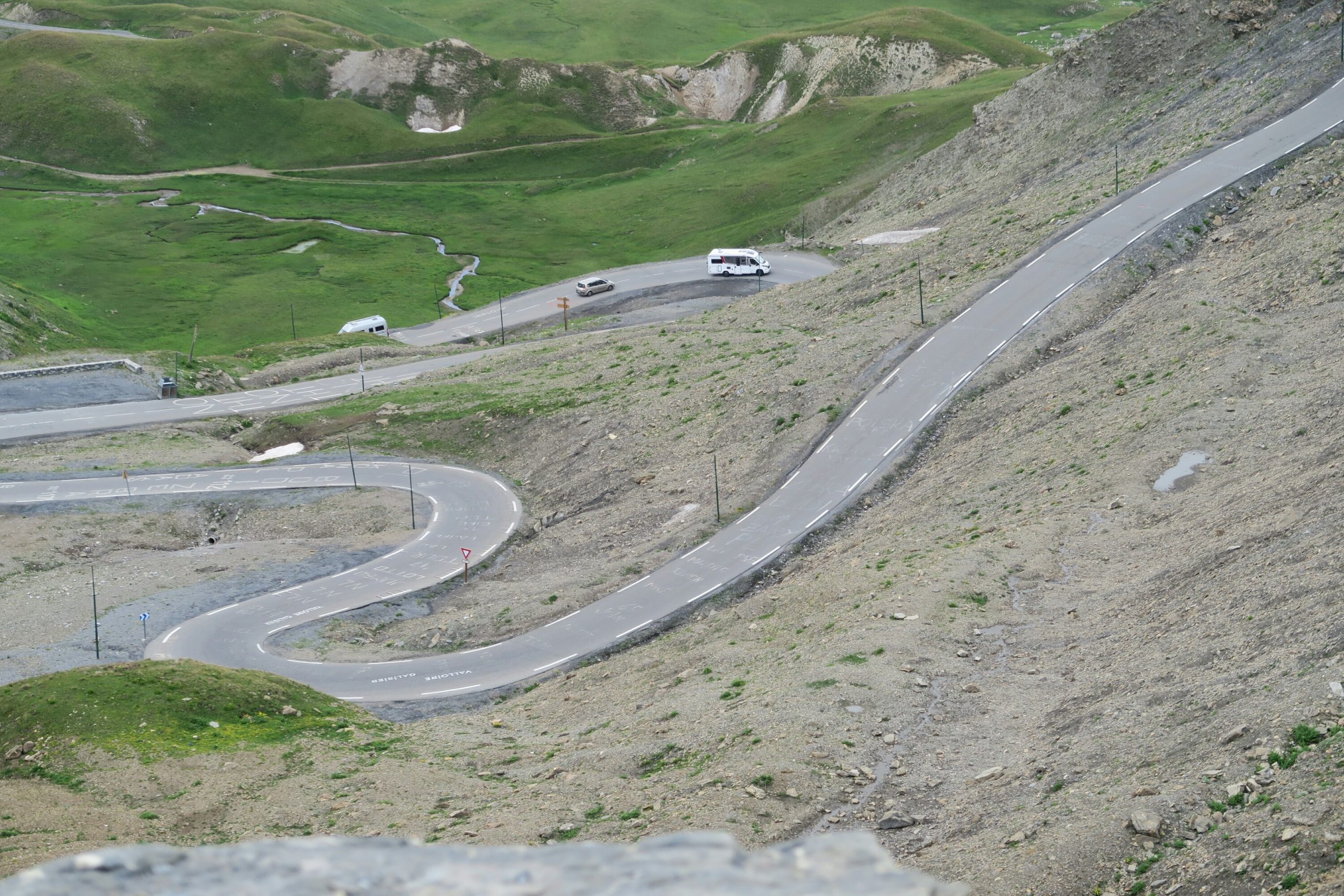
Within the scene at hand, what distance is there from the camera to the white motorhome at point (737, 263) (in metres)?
93.9

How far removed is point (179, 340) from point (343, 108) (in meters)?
71.6

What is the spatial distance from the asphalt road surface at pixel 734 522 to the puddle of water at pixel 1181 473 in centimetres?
1302

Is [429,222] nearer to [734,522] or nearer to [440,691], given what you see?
[734,522]

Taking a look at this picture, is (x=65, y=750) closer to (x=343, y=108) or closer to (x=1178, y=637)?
(x=1178, y=637)

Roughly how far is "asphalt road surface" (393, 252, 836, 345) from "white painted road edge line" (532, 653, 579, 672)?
54.4 meters

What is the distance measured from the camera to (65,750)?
100ft

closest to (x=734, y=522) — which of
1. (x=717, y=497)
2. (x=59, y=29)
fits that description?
(x=717, y=497)

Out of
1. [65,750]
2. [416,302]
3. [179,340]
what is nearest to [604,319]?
[416,302]

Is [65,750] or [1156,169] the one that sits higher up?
[1156,169]

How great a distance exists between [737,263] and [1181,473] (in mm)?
61400

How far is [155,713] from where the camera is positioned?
32.7 m

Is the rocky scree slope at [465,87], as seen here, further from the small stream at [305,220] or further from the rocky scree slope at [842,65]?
the small stream at [305,220]

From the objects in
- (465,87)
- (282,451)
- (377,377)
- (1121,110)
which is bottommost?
(282,451)

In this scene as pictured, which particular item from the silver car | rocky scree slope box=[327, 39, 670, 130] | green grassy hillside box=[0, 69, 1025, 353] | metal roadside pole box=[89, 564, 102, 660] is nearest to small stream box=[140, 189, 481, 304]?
green grassy hillside box=[0, 69, 1025, 353]
